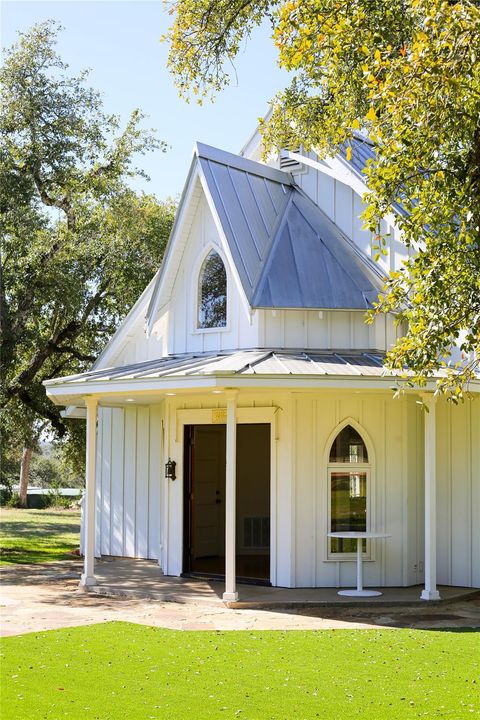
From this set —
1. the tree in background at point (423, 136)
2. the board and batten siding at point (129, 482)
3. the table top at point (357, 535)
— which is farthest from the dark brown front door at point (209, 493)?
the tree in background at point (423, 136)

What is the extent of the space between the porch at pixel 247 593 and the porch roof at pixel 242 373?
118 inches

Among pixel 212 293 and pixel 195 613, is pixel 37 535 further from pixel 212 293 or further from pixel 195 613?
pixel 195 613

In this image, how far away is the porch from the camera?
12805 millimetres

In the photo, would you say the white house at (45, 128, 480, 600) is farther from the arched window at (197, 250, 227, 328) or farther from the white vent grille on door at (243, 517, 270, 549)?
the white vent grille on door at (243, 517, 270, 549)

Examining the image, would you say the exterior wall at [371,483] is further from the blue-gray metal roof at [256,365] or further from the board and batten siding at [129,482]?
the board and batten siding at [129,482]

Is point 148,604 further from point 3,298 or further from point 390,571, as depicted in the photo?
point 3,298

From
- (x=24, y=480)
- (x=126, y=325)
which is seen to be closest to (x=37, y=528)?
(x=24, y=480)

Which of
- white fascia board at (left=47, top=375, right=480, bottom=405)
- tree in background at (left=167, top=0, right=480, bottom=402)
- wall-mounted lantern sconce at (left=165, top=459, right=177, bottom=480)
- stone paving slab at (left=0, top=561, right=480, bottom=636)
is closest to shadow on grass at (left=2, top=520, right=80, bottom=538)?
wall-mounted lantern sconce at (left=165, top=459, right=177, bottom=480)

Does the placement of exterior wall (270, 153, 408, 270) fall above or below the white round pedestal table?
above

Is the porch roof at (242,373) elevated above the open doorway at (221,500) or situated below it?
above

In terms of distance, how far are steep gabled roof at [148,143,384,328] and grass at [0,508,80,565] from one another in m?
7.72

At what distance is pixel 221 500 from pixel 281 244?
6.04 metres

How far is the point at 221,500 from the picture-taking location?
765 inches

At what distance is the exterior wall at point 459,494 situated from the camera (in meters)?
15.0
